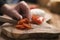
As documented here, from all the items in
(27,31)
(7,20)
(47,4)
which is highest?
(47,4)

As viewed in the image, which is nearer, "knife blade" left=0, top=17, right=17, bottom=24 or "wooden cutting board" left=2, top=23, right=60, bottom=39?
"wooden cutting board" left=2, top=23, right=60, bottom=39

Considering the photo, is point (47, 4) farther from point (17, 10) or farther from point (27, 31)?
point (27, 31)

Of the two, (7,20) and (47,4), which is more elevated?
(47,4)

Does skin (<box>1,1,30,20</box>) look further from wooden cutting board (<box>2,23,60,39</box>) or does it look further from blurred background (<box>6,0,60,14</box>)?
blurred background (<box>6,0,60,14</box>)

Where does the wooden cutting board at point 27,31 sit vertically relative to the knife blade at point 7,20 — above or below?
below

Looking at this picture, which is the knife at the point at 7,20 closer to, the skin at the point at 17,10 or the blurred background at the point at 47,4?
the skin at the point at 17,10

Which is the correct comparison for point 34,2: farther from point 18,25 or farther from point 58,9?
point 18,25

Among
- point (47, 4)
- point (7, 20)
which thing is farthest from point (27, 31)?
point (47, 4)

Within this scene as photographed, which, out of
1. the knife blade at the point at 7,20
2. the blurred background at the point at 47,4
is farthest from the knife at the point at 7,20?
the blurred background at the point at 47,4

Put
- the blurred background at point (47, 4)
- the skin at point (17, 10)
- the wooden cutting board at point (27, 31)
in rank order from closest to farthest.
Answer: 1. the wooden cutting board at point (27, 31)
2. the skin at point (17, 10)
3. the blurred background at point (47, 4)

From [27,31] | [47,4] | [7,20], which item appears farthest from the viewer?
[47,4]

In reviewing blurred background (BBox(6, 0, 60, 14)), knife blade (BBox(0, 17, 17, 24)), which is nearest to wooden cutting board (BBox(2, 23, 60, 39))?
knife blade (BBox(0, 17, 17, 24))

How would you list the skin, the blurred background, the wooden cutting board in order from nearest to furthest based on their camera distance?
1. the wooden cutting board
2. the skin
3. the blurred background

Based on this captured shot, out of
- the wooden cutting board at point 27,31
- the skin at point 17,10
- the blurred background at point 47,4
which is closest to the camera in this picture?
the wooden cutting board at point 27,31
